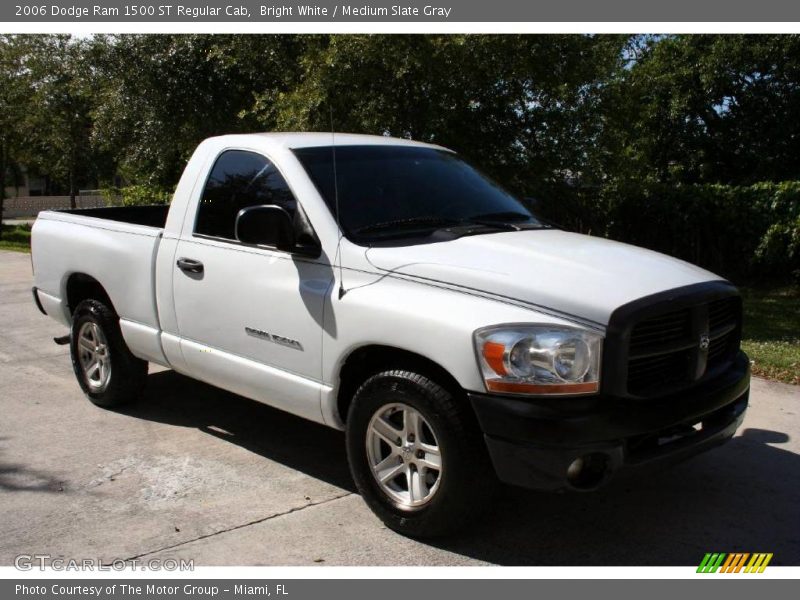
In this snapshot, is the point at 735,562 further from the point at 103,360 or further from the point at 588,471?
the point at 103,360

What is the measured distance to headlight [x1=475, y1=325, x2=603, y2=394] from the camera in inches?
141

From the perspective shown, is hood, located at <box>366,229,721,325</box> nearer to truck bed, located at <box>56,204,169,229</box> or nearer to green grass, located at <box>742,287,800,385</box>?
green grass, located at <box>742,287,800,385</box>

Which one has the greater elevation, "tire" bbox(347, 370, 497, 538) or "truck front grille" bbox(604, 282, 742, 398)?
"truck front grille" bbox(604, 282, 742, 398)

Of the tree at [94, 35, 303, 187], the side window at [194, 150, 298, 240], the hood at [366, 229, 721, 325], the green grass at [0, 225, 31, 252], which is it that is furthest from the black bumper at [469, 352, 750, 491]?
the green grass at [0, 225, 31, 252]

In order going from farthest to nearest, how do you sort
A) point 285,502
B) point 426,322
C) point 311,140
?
point 311,140
point 285,502
point 426,322

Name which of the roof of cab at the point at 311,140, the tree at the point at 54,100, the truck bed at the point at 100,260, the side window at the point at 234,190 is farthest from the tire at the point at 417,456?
the tree at the point at 54,100

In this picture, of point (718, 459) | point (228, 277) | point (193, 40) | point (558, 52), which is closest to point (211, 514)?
point (228, 277)

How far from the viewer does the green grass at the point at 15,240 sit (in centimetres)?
2086

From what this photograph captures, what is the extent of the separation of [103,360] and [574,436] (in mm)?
3932

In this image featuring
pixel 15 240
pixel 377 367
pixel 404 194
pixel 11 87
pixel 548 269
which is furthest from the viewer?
pixel 15 240

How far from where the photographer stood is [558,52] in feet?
34.8

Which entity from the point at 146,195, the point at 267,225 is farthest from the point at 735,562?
the point at 146,195

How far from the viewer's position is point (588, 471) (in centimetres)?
368

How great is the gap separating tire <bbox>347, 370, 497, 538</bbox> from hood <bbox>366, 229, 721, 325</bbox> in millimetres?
536
